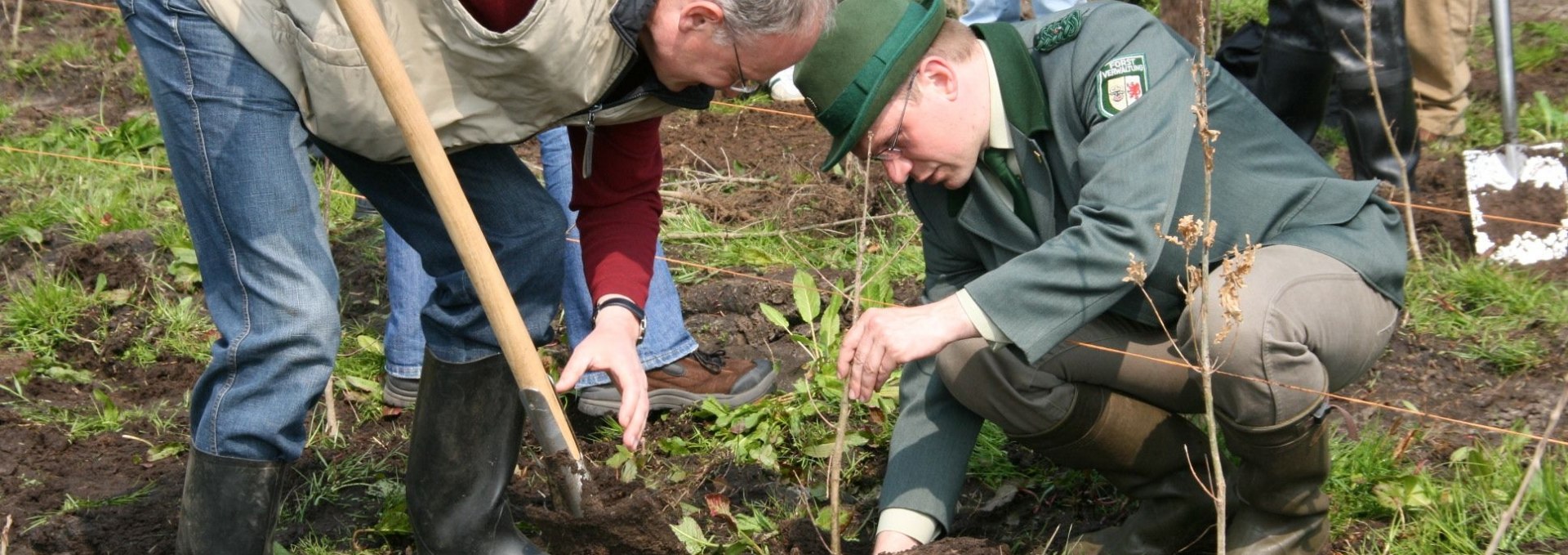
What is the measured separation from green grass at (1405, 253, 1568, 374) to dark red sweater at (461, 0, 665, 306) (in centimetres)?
201

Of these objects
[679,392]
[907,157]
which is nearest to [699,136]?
[679,392]

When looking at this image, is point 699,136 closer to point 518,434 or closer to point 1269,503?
point 518,434

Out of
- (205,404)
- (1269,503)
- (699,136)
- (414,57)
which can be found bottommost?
(699,136)

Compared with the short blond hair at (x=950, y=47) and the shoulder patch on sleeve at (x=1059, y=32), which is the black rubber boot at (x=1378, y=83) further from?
the short blond hair at (x=950, y=47)

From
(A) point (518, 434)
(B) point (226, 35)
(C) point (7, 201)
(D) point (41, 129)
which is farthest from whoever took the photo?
(D) point (41, 129)

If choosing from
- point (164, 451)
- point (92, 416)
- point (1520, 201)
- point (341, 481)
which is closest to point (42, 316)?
point (92, 416)

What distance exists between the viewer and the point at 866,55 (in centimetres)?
225

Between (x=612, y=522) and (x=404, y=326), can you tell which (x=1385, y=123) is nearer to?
(x=612, y=522)

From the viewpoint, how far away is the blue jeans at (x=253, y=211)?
212 cm

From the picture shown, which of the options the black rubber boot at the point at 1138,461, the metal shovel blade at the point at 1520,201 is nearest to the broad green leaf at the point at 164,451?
the black rubber boot at the point at 1138,461

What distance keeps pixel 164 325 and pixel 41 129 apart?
6.51 ft

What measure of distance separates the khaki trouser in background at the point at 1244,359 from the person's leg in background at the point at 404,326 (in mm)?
1452

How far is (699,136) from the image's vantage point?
5.07m

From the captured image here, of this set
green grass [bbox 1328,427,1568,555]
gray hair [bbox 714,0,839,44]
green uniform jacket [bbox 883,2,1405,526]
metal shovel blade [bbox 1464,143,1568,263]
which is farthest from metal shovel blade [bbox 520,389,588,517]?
metal shovel blade [bbox 1464,143,1568,263]
